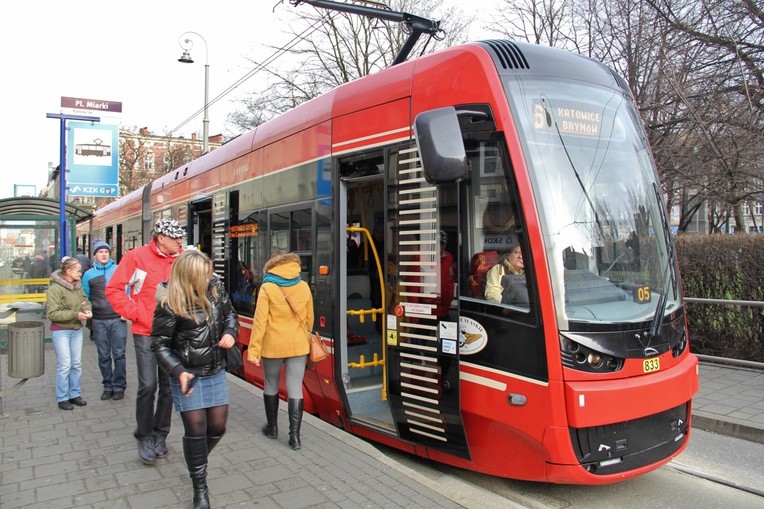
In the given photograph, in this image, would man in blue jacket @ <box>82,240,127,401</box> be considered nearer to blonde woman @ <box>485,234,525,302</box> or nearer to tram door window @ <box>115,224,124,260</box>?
blonde woman @ <box>485,234,525,302</box>

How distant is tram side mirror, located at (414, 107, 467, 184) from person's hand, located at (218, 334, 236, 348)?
5.39 ft

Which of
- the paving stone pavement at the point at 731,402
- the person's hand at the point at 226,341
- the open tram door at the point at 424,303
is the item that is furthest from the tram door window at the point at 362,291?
the paving stone pavement at the point at 731,402

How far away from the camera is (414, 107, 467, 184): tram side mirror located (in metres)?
3.95

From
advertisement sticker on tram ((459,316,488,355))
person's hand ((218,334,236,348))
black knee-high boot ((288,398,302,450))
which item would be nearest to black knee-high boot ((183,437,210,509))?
Answer: person's hand ((218,334,236,348))

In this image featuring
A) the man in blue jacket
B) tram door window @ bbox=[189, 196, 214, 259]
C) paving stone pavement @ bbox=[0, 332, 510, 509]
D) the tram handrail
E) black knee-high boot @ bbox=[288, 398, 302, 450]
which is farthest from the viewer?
tram door window @ bbox=[189, 196, 214, 259]

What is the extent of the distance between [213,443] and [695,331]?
792cm

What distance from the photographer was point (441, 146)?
3.97 m

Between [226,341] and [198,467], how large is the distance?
77cm

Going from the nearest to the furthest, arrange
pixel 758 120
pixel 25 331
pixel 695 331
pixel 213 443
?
pixel 213 443 < pixel 25 331 < pixel 695 331 < pixel 758 120

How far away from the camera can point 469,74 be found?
4.38 m

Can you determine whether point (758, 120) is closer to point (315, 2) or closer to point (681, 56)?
point (681, 56)

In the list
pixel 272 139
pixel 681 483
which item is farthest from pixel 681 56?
pixel 681 483

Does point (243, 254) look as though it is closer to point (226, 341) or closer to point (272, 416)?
point (272, 416)

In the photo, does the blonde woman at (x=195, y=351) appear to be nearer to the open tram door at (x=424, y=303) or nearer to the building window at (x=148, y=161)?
the open tram door at (x=424, y=303)
